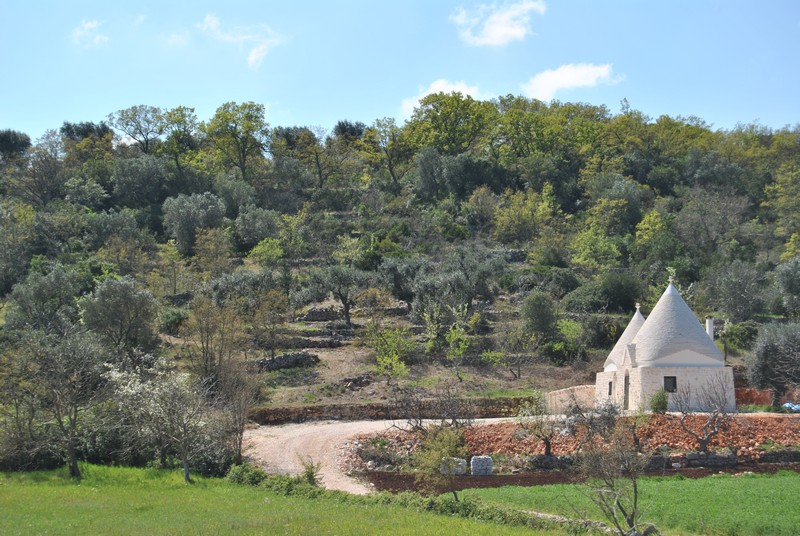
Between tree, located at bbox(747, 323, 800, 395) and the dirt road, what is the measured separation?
1535 centimetres

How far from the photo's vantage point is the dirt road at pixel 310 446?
84.2 feet

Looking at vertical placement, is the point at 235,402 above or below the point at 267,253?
below

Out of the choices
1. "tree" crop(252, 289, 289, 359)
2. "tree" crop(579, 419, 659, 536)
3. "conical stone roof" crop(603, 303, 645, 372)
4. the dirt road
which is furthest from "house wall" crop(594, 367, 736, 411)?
"tree" crop(252, 289, 289, 359)

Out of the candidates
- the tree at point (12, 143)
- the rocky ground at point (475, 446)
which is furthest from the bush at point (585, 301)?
the tree at point (12, 143)

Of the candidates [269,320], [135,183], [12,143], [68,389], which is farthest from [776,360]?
[12,143]

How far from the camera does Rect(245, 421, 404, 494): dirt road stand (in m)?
25.7

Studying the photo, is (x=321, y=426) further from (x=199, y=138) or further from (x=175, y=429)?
(x=199, y=138)

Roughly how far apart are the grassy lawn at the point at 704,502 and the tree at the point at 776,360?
8.26 meters

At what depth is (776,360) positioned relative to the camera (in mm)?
31641

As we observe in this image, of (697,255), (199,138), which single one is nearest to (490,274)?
→ (697,255)

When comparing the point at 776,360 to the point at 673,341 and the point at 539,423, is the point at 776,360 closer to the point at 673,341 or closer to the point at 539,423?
the point at 673,341

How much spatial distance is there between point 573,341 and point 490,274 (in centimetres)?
927

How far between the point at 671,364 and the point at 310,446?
14.2 meters

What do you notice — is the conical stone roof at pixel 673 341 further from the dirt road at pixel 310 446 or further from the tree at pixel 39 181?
the tree at pixel 39 181
